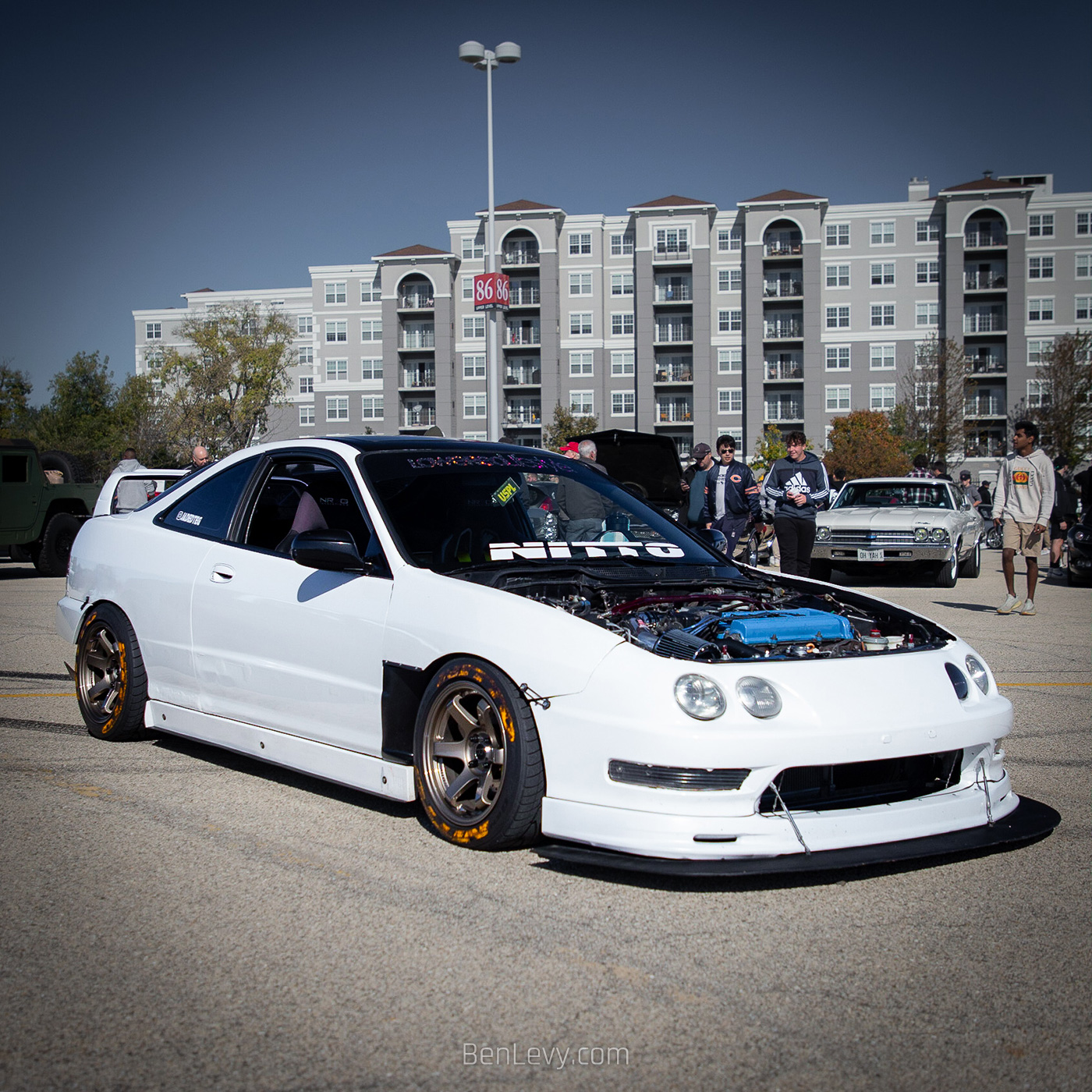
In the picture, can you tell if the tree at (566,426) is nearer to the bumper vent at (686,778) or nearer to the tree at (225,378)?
the tree at (225,378)

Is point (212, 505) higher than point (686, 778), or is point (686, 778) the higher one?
point (212, 505)

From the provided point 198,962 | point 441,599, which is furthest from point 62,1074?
point 441,599

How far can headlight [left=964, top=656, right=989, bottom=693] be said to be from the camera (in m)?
3.94

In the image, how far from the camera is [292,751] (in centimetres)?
441

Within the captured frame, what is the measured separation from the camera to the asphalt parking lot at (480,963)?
2.39m

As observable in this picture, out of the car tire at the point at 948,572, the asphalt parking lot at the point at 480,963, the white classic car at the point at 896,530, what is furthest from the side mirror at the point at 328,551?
the car tire at the point at 948,572

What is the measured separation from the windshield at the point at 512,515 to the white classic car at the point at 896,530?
10.0 m

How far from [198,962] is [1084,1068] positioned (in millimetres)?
2138

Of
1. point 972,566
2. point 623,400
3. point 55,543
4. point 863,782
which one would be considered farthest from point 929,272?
point 863,782

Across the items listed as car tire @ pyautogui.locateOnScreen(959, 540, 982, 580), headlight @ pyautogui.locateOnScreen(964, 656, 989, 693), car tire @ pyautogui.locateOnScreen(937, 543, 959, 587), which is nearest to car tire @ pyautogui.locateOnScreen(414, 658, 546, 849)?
headlight @ pyautogui.locateOnScreen(964, 656, 989, 693)

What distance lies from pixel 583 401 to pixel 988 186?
26.8 m

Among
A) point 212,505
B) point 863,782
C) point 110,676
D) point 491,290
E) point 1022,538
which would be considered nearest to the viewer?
point 863,782

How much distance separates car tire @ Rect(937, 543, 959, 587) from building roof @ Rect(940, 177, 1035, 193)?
56820mm

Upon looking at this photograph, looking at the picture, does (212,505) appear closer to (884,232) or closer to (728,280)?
(728,280)
